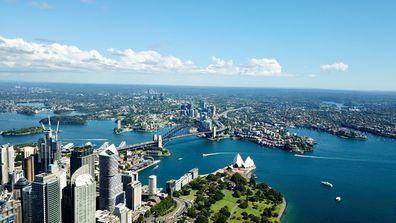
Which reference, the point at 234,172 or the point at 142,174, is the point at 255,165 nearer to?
the point at 234,172

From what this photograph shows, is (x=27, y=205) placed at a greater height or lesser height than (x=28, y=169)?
greater

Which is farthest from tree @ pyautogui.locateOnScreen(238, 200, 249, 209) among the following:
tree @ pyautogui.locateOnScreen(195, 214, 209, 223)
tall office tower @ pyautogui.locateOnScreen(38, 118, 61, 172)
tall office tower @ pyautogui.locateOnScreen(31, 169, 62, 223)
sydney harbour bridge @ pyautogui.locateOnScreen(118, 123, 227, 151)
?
sydney harbour bridge @ pyautogui.locateOnScreen(118, 123, 227, 151)

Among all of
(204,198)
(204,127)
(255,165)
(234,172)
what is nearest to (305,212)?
(204,198)

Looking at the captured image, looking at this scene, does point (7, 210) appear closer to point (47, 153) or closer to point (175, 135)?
point (47, 153)

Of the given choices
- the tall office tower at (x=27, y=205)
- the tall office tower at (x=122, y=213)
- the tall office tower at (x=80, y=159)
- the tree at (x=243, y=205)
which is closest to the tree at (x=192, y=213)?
the tree at (x=243, y=205)

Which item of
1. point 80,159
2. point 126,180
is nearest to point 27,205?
point 126,180

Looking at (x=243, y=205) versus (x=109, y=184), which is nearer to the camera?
(x=109, y=184)
